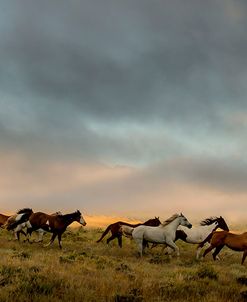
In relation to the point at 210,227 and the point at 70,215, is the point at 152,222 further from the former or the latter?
the point at 70,215

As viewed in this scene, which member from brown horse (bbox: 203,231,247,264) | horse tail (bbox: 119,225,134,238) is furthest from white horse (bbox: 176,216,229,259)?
horse tail (bbox: 119,225,134,238)

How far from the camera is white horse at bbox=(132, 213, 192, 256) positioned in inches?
899

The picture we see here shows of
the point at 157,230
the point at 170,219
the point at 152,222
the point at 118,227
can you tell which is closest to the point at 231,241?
the point at 170,219

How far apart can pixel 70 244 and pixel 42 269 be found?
12928 mm

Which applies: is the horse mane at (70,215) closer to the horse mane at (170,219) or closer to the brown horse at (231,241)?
the horse mane at (170,219)

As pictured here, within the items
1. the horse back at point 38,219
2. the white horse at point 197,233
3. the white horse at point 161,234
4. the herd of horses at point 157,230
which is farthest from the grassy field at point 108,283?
the horse back at point 38,219

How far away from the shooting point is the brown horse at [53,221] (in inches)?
1026

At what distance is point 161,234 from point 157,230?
32 cm

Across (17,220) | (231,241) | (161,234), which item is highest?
(17,220)

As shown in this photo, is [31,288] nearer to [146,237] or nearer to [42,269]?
[42,269]

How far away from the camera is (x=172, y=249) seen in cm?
2428

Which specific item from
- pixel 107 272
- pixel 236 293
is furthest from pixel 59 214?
pixel 236 293

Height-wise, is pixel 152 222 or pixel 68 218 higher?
pixel 68 218

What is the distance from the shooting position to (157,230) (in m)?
23.2
